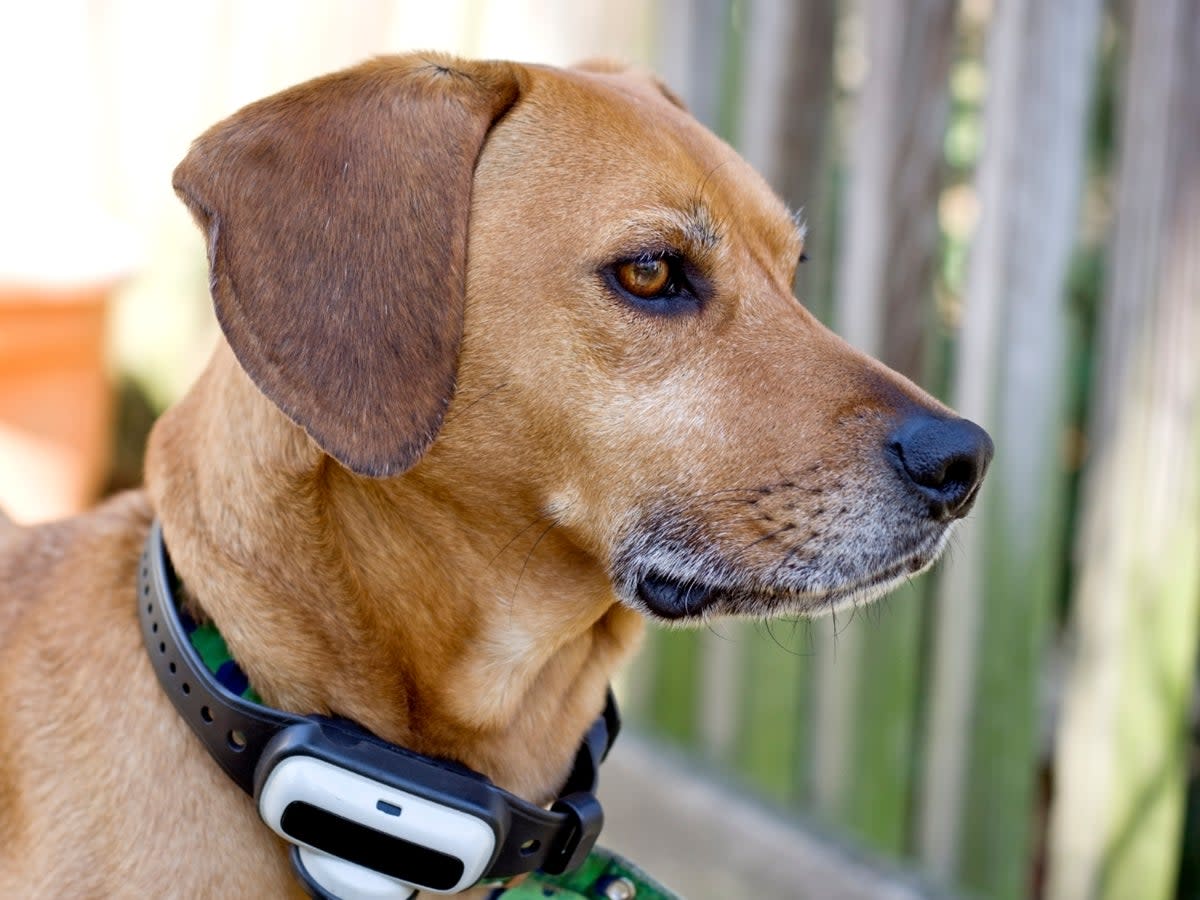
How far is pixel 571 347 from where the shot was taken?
1.94 m

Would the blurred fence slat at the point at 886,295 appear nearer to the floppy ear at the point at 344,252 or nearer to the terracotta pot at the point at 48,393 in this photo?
the floppy ear at the point at 344,252

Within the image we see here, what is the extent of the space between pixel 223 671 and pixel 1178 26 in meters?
2.18

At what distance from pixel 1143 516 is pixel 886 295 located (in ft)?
2.75

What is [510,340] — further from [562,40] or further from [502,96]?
[562,40]

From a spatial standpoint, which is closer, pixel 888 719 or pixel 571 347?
pixel 571 347

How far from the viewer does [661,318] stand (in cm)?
199

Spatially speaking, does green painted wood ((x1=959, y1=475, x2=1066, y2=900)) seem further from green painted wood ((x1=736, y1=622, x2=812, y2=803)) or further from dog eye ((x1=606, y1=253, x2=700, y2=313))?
dog eye ((x1=606, y1=253, x2=700, y2=313))

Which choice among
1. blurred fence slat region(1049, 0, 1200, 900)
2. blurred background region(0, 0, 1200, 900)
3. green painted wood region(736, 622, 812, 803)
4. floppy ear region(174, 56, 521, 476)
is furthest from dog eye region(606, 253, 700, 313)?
green painted wood region(736, 622, 812, 803)

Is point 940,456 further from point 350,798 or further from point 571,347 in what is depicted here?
point 350,798

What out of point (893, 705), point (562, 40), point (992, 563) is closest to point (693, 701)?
point (893, 705)

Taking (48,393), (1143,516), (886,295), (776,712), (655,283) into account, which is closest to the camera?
(655,283)

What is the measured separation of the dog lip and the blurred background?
87 cm

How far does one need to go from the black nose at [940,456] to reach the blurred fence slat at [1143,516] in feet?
3.47

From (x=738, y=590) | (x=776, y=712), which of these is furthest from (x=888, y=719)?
Answer: (x=738, y=590)
